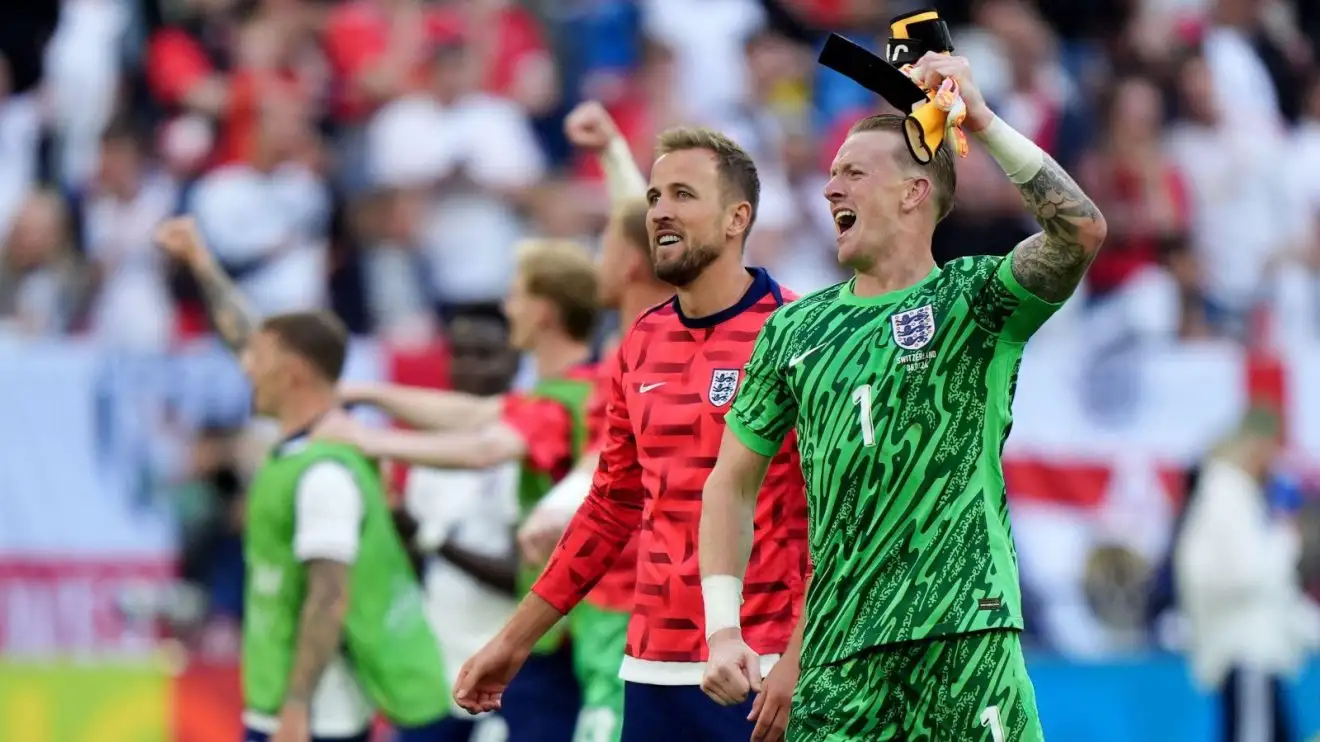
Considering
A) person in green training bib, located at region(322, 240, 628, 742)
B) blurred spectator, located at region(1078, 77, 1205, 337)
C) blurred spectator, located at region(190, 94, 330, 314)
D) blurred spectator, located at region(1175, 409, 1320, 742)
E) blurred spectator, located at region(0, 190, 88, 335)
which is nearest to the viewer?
person in green training bib, located at region(322, 240, 628, 742)

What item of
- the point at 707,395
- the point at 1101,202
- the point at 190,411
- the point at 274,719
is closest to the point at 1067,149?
the point at 1101,202

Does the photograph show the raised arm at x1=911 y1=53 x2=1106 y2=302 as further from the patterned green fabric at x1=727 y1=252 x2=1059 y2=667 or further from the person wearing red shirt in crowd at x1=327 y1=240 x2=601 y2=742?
the person wearing red shirt in crowd at x1=327 y1=240 x2=601 y2=742

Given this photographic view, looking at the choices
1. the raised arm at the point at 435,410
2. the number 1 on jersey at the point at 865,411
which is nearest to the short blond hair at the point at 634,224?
the raised arm at the point at 435,410

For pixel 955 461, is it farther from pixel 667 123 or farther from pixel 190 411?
pixel 667 123

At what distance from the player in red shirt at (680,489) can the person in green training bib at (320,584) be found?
2130mm

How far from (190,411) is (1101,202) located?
7664 millimetres

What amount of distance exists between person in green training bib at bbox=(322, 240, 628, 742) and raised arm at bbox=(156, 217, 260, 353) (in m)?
0.70

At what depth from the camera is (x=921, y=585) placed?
5168 millimetres

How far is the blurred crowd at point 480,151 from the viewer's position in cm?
1447

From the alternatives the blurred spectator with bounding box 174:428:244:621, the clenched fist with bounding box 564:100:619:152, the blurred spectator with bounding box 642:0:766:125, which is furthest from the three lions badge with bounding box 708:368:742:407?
the blurred spectator with bounding box 642:0:766:125

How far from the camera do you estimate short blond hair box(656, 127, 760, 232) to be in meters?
6.23

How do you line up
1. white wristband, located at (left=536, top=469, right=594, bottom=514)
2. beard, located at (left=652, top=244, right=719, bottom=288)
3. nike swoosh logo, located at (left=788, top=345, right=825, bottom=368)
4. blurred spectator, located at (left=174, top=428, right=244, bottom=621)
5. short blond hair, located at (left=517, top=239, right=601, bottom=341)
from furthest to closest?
blurred spectator, located at (left=174, top=428, right=244, bottom=621), short blond hair, located at (left=517, top=239, right=601, bottom=341), white wristband, located at (left=536, top=469, right=594, bottom=514), beard, located at (left=652, top=244, right=719, bottom=288), nike swoosh logo, located at (left=788, top=345, right=825, bottom=368)

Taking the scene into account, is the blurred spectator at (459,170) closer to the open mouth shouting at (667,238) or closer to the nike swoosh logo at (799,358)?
the open mouth shouting at (667,238)

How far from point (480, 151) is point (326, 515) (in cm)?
765
